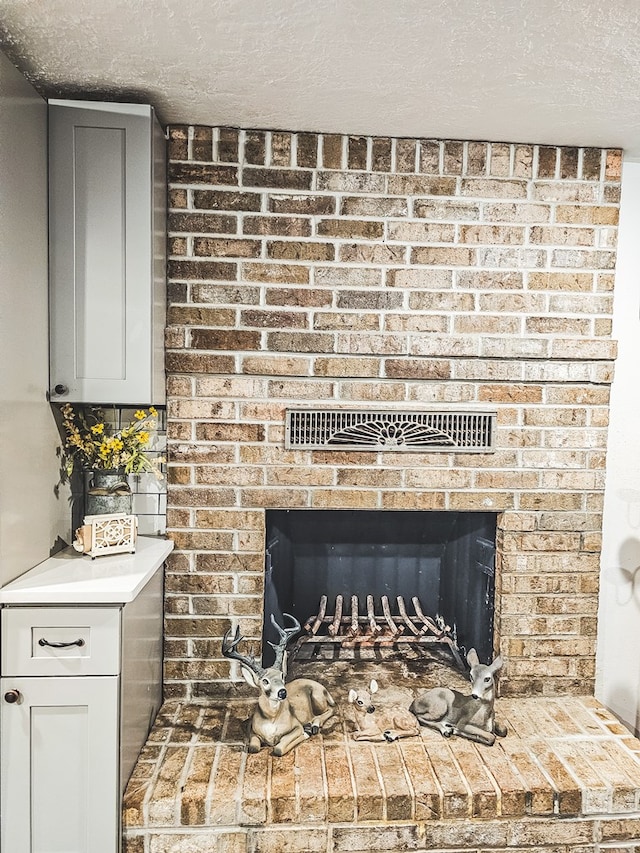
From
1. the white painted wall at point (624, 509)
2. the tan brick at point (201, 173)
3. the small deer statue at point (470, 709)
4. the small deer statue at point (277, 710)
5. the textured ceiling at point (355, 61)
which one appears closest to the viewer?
the textured ceiling at point (355, 61)

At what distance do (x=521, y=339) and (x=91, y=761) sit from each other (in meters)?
1.96

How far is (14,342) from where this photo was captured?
1859mm

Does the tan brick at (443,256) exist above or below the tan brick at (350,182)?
below

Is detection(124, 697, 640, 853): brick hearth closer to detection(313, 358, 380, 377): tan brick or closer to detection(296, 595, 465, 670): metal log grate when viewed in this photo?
detection(296, 595, 465, 670): metal log grate

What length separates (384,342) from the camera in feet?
7.95

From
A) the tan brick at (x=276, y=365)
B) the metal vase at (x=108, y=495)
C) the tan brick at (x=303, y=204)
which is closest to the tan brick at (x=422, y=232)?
the tan brick at (x=303, y=204)

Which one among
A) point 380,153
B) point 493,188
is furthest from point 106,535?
point 493,188

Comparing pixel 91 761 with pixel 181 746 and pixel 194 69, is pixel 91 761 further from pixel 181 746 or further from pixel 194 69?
pixel 194 69

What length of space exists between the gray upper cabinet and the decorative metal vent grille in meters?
0.60

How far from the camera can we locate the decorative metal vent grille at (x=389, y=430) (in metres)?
2.43

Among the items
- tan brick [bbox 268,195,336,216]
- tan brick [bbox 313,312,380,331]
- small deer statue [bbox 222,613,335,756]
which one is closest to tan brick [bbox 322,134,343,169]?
tan brick [bbox 268,195,336,216]

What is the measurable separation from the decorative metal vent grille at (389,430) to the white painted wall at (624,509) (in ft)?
1.86

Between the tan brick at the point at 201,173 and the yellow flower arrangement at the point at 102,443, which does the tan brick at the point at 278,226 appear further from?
the yellow flower arrangement at the point at 102,443

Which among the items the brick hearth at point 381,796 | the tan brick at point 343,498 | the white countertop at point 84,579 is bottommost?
the brick hearth at point 381,796
